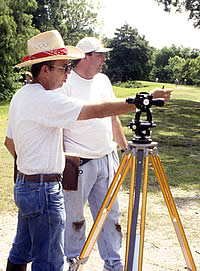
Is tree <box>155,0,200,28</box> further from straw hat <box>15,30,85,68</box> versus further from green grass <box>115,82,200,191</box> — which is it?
straw hat <box>15,30,85,68</box>

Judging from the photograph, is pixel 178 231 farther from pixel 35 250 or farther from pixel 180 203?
pixel 180 203

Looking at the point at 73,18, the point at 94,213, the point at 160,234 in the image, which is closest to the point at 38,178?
the point at 94,213

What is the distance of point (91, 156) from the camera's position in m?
3.75

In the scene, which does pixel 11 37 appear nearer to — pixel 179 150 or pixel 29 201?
pixel 179 150

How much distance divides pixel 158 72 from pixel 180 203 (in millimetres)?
100147

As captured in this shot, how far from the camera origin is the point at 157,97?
2602 mm

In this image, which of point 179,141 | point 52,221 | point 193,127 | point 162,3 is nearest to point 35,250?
point 52,221

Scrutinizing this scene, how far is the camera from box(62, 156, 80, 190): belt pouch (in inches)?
129

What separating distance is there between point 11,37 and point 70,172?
2458cm

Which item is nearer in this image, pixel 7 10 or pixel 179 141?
pixel 179 141

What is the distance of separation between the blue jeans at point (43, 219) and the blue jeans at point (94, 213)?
100 centimetres

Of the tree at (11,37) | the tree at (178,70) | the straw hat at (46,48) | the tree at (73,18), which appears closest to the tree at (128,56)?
the tree at (178,70)

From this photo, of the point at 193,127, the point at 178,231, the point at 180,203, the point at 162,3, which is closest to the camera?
the point at 178,231

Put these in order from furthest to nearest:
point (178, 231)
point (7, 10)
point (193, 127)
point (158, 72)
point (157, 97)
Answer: point (158, 72)
point (7, 10)
point (193, 127)
point (178, 231)
point (157, 97)
